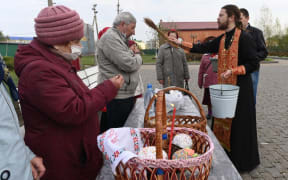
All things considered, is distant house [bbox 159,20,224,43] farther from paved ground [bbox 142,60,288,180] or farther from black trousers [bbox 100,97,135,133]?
black trousers [bbox 100,97,135,133]

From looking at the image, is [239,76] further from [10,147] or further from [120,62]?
[10,147]

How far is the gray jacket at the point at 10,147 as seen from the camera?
865 mm

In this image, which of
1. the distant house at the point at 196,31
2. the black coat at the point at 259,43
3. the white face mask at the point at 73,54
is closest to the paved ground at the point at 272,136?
the black coat at the point at 259,43

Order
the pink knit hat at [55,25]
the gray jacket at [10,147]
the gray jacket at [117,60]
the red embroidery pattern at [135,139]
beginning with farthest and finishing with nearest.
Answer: the gray jacket at [117,60]
the red embroidery pattern at [135,139]
the pink knit hat at [55,25]
the gray jacket at [10,147]

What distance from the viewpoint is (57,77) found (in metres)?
1.19

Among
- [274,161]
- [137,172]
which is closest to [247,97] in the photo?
[274,161]

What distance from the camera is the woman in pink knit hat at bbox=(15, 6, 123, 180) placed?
1.15 m

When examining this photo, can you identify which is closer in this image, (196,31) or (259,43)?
(259,43)

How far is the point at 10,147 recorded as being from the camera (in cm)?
89

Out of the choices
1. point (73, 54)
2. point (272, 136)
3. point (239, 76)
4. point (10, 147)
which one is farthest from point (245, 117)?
point (10, 147)

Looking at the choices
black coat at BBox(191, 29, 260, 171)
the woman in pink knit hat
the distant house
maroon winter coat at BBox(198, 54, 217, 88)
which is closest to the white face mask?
the woman in pink knit hat

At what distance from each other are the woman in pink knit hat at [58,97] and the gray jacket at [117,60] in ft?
3.62

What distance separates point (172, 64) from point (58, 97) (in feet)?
12.5

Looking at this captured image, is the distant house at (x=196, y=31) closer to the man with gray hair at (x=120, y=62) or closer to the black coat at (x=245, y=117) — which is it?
the black coat at (x=245, y=117)
